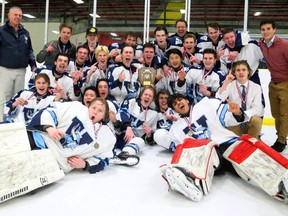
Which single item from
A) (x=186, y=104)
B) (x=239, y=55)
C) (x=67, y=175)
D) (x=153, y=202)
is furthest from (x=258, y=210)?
(x=239, y=55)

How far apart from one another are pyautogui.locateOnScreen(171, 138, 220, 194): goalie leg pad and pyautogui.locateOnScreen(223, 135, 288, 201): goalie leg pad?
0.15m

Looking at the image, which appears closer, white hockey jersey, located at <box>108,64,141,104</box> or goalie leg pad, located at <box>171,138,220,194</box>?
goalie leg pad, located at <box>171,138,220,194</box>

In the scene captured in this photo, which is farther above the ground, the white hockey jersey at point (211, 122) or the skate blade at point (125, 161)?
the white hockey jersey at point (211, 122)

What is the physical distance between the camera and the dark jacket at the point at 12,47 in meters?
3.59

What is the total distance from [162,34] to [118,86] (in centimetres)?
89

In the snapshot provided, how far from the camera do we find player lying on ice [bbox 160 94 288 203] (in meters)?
1.65

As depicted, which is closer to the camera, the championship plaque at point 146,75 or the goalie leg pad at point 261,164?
the goalie leg pad at point 261,164

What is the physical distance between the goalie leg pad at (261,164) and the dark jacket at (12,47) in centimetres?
280

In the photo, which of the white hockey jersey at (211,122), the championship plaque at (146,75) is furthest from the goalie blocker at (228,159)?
the championship plaque at (146,75)

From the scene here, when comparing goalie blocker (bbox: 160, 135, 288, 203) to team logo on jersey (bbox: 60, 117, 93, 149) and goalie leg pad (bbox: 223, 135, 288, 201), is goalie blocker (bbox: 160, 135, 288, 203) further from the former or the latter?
team logo on jersey (bbox: 60, 117, 93, 149)

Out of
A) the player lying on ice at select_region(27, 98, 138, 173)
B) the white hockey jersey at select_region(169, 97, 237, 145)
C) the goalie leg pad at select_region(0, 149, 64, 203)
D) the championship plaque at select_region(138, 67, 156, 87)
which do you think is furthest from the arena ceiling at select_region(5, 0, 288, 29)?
the goalie leg pad at select_region(0, 149, 64, 203)

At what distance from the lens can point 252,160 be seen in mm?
1823

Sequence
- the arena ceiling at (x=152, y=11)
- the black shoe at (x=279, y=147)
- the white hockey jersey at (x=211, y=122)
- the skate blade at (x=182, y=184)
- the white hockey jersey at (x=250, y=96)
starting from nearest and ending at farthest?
1. the skate blade at (x=182, y=184)
2. the white hockey jersey at (x=211, y=122)
3. the white hockey jersey at (x=250, y=96)
4. the black shoe at (x=279, y=147)
5. the arena ceiling at (x=152, y=11)

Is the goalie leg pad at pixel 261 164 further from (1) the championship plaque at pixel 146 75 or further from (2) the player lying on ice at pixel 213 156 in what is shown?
(1) the championship plaque at pixel 146 75
